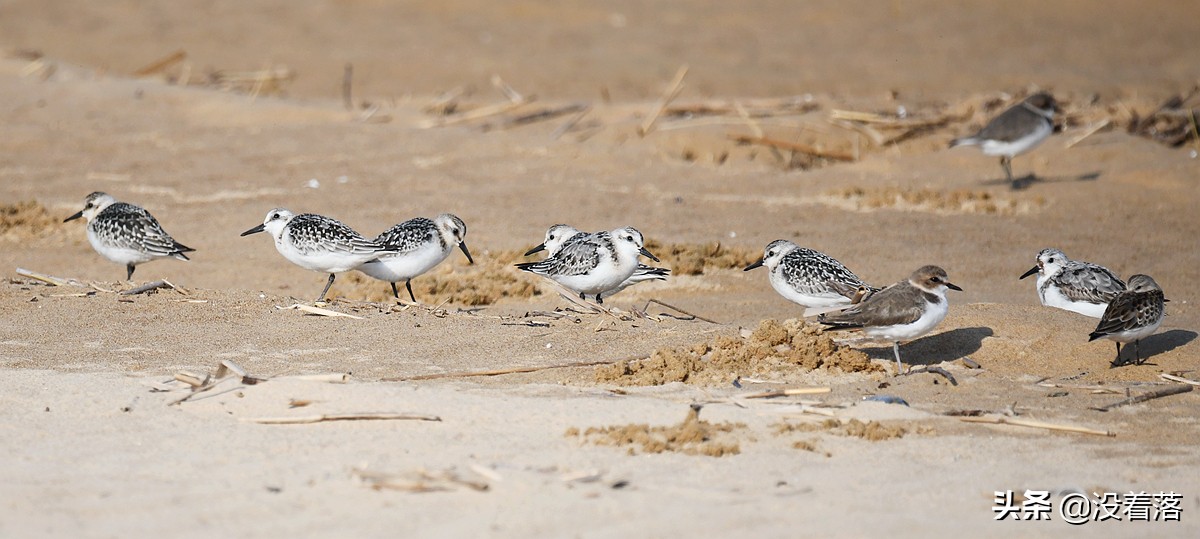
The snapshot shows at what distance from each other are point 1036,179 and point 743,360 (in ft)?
26.4

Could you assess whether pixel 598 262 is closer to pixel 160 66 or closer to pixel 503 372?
pixel 503 372

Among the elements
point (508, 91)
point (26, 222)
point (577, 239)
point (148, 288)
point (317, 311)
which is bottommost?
point (26, 222)

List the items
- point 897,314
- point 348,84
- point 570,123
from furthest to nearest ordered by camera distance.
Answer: point 348,84 → point 570,123 → point 897,314

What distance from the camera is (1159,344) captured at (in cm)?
829

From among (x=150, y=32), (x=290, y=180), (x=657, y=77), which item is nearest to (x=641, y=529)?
(x=290, y=180)

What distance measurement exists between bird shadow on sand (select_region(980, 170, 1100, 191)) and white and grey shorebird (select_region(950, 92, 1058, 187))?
63 mm

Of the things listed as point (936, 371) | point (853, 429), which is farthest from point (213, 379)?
point (936, 371)

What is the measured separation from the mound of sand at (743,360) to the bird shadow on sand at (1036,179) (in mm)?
6984

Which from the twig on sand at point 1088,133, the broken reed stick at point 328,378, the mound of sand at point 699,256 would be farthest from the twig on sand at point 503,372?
the twig on sand at point 1088,133

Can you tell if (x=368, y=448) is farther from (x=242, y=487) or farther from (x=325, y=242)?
(x=325, y=242)

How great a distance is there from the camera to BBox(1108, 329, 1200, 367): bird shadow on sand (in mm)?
8094

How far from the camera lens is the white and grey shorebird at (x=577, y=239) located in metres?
9.86

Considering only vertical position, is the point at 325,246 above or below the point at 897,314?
below

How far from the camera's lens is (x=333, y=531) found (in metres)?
4.80
